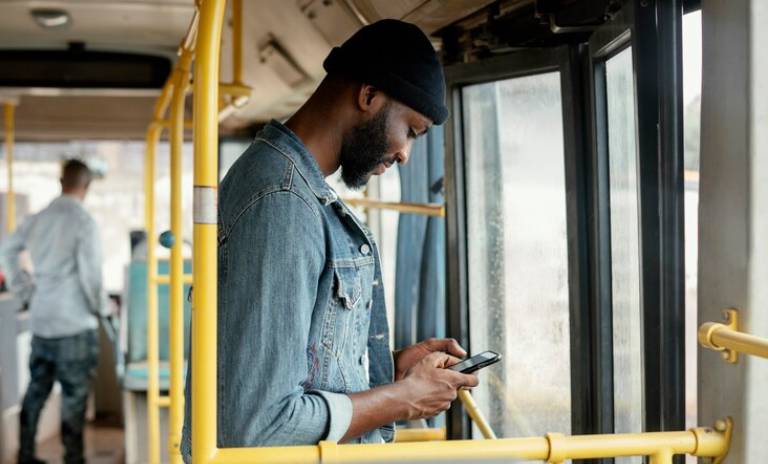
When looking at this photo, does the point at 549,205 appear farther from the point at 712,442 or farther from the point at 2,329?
the point at 2,329

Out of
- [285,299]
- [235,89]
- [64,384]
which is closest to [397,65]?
[285,299]

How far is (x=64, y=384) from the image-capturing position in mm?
4902

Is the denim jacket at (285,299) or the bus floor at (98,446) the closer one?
the denim jacket at (285,299)

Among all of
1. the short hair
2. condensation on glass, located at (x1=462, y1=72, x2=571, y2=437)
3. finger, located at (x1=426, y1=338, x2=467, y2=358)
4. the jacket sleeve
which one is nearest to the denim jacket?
the jacket sleeve

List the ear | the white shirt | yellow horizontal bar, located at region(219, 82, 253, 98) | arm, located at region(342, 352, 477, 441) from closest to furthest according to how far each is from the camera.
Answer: arm, located at region(342, 352, 477, 441) → the ear → yellow horizontal bar, located at region(219, 82, 253, 98) → the white shirt

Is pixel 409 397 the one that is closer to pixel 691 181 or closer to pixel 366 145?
pixel 366 145

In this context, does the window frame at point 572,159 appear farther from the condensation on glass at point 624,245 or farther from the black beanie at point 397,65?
the black beanie at point 397,65

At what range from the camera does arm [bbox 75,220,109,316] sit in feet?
15.9

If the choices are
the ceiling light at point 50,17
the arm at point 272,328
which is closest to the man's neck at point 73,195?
the ceiling light at point 50,17

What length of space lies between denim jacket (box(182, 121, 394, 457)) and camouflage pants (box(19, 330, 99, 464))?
3.87m

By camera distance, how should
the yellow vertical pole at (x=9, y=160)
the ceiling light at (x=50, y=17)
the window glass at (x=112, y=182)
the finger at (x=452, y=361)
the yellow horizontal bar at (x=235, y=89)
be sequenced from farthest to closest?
1. the window glass at (x=112, y=182)
2. the yellow vertical pole at (x=9, y=160)
3. the ceiling light at (x=50, y=17)
4. the yellow horizontal bar at (x=235, y=89)
5. the finger at (x=452, y=361)

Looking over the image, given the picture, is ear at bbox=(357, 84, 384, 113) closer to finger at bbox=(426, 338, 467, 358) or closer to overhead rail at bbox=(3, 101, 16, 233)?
finger at bbox=(426, 338, 467, 358)

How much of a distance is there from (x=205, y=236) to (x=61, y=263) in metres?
4.12

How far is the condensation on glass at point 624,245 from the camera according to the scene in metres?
1.61
